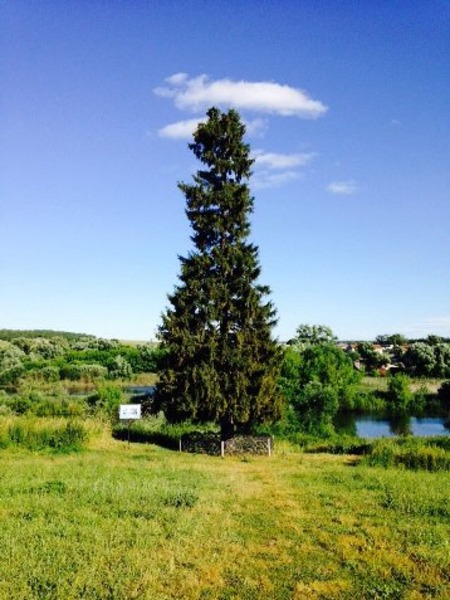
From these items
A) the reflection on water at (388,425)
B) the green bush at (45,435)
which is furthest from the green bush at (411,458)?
the reflection on water at (388,425)

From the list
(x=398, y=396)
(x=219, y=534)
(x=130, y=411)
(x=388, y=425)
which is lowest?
(x=388, y=425)

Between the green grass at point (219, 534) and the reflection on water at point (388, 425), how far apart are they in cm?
3446

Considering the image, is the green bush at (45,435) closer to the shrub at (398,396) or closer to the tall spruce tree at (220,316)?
the tall spruce tree at (220,316)

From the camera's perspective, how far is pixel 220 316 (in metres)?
26.5

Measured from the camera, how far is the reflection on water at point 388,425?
52.1 m

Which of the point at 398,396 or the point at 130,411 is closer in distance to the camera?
the point at 130,411

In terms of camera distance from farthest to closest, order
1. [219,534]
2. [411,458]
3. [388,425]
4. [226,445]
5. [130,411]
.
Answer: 1. [388,425]
2. [226,445]
3. [130,411]
4. [411,458]
5. [219,534]

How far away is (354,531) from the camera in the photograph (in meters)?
11.7

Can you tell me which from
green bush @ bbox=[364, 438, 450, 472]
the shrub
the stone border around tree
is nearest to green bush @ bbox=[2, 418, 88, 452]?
the stone border around tree

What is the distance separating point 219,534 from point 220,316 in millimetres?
15679

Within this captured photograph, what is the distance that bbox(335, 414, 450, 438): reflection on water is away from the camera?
52084 mm

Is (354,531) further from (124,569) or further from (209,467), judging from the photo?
(209,467)

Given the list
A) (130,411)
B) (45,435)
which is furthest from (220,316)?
(45,435)

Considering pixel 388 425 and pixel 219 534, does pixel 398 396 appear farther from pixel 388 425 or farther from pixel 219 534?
pixel 219 534
